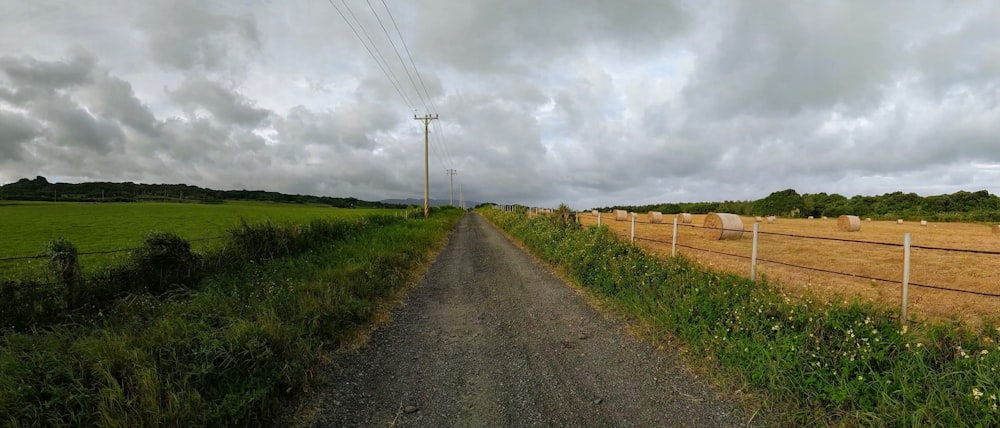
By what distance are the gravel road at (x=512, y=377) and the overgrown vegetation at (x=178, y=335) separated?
59 cm

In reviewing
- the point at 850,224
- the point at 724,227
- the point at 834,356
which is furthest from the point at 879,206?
the point at 834,356

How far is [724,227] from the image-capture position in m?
16.8

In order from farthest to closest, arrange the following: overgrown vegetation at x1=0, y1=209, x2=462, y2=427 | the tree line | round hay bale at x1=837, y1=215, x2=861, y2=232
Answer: the tree line
round hay bale at x1=837, y1=215, x2=861, y2=232
overgrown vegetation at x1=0, y1=209, x2=462, y2=427

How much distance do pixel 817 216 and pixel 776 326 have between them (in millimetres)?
56044

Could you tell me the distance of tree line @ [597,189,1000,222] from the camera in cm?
3741

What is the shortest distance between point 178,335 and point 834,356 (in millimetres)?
6337

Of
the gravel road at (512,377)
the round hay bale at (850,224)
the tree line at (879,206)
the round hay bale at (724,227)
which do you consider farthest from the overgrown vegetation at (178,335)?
the tree line at (879,206)

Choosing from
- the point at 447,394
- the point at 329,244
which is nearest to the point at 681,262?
the point at 447,394

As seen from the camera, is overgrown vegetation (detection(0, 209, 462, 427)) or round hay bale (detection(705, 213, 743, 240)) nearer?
overgrown vegetation (detection(0, 209, 462, 427))

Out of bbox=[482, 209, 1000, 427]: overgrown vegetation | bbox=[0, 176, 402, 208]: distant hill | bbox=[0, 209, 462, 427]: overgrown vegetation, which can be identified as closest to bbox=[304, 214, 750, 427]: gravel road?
bbox=[482, 209, 1000, 427]: overgrown vegetation

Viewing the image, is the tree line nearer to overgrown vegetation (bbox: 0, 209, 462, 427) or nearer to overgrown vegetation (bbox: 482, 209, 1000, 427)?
overgrown vegetation (bbox: 482, 209, 1000, 427)

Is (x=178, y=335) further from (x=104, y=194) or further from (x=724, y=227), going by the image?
Answer: (x=104, y=194)

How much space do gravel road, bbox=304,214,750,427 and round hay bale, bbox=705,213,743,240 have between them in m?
13.1

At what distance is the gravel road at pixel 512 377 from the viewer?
3344mm
